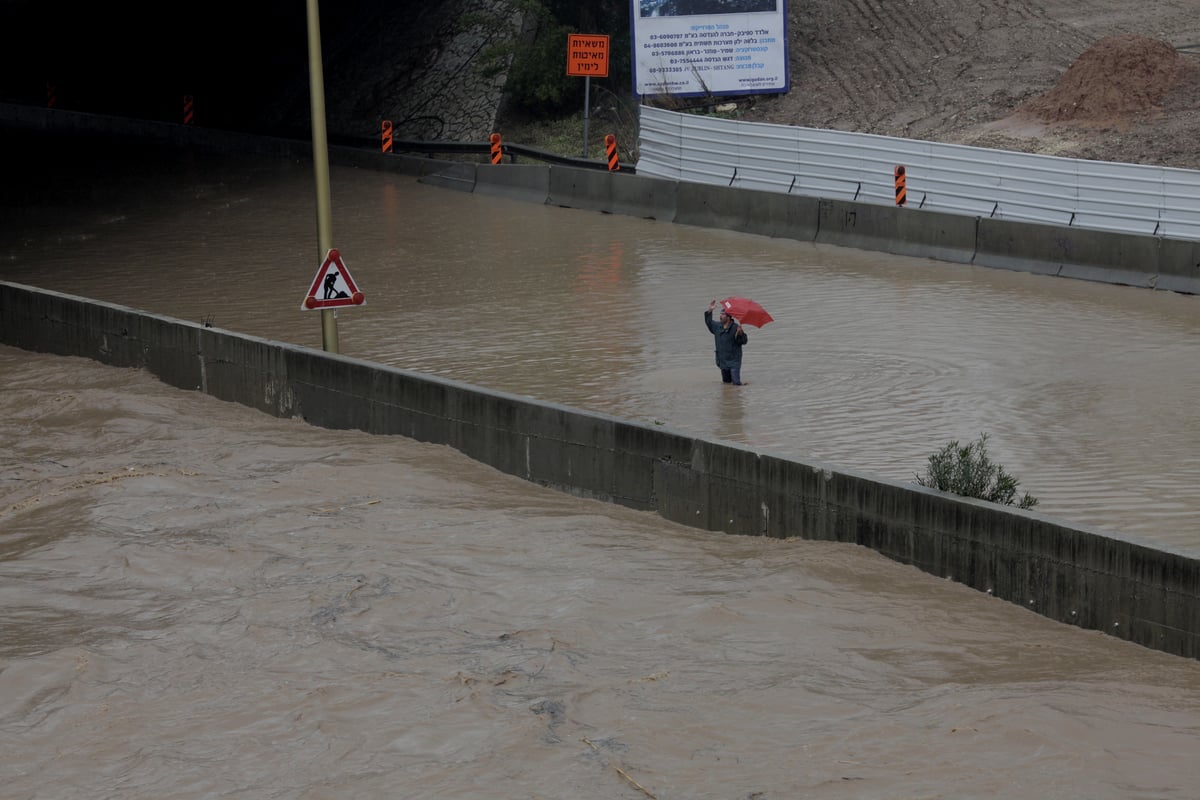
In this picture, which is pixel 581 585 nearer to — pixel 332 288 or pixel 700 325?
pixel 332 288

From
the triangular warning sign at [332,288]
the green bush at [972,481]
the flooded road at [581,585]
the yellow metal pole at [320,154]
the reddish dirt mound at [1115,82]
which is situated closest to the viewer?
the flooded road at [581,585]

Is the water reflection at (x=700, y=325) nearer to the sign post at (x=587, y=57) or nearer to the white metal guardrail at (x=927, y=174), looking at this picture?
the white metal guardrail at (x=927, y=174)

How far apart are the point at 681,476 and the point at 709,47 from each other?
Answer: 81.5ft

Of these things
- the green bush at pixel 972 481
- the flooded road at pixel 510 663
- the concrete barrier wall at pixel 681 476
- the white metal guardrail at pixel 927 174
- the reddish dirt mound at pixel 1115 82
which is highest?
the reddish dirt mound at pixel 1115 82

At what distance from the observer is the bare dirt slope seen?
97.6ft

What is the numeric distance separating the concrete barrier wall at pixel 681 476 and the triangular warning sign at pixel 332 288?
23.7 inches

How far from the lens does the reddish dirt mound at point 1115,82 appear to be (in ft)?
99.0

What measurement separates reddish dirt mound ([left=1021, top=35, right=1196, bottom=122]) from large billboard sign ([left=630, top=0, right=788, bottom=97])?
7.04 metres

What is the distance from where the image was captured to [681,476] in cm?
1318

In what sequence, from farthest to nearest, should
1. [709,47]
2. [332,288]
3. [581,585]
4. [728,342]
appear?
[709,47], [332,288], [728,342], [581,585]

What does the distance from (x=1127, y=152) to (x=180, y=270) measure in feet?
56.0

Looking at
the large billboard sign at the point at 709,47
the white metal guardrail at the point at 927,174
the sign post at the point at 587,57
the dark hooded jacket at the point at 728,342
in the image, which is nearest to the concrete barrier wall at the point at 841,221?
the white metal guardrail at the point at 927,174

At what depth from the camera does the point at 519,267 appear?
2602 cm

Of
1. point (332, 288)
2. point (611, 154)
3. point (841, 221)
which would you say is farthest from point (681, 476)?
point (611, 154)
